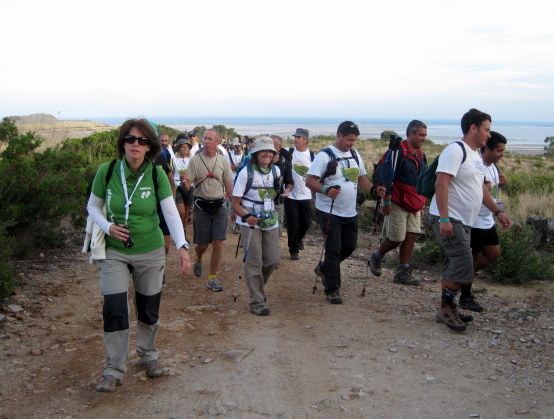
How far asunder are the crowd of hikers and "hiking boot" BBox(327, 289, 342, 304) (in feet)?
0.06

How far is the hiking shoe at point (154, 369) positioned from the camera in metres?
4.73

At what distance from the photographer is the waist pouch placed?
7.66 metres

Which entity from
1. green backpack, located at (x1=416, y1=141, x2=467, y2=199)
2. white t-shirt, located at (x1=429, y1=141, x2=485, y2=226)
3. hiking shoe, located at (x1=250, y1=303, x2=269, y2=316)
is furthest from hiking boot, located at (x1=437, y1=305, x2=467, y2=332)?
hiking shoe, located at (x1=250, y1=303, x2=269, y2=316)

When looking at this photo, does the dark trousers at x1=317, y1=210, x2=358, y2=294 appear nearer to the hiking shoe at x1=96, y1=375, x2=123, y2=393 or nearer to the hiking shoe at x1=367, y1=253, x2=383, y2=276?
the hiking shoe at x1=367, y1=253, x2=383, y2=276

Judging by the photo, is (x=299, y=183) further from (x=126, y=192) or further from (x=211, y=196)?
(x=126, y=192)

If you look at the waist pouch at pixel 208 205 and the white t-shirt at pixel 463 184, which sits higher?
the white t-shirt at pixel 463 184

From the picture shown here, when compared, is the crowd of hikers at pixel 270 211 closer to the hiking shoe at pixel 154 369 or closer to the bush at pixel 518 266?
the hiking shoe at pixel 154 369

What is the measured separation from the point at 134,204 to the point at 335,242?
9.99ft

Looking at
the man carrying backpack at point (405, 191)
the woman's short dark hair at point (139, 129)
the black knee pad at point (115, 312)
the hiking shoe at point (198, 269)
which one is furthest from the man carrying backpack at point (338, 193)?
the black knee pad at point (115, 312)

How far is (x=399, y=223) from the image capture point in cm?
763

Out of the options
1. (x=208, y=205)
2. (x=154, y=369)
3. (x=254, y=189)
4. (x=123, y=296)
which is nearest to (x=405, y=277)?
(x=254, y=189)

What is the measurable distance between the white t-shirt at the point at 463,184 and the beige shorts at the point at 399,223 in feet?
5.74

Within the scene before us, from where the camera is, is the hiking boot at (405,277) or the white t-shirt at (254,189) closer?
the white t-shirt at (254,189)

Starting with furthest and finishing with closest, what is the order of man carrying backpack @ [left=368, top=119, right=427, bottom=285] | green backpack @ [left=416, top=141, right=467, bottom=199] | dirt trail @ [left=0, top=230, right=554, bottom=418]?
man carrying backpack @ [left=368, top=119, right=427, bottom=285]
green backpack @ [left=416, top=141, right=467, bottom=199]
dirt trail @ [left=0, top=230, right=554, bottom=418]
